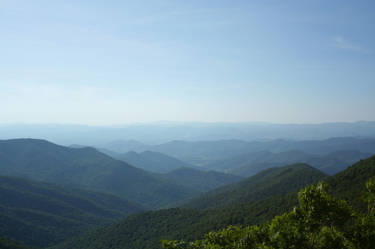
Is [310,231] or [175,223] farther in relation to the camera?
[175,223]

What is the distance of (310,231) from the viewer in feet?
43.2

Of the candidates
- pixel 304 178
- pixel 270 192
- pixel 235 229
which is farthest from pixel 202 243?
pixel 304 178

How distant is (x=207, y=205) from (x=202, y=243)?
132 metres

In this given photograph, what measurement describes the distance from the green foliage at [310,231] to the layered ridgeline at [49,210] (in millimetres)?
119705

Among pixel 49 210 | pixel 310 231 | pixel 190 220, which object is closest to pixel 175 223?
pixel 190 220

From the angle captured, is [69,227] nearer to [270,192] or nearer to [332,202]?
[270,192]

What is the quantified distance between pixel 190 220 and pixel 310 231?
84.0 metres

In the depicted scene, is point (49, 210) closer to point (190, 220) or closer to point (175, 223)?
point (175, 223)

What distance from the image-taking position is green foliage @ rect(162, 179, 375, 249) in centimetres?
1178

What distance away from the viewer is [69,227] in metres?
122

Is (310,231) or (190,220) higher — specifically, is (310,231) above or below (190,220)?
above

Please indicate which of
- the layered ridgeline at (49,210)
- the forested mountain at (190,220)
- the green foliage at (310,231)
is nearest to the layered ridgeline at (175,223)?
the forested mountain at (190,220)

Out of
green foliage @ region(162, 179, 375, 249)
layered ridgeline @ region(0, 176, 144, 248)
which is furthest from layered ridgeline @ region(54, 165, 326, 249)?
green foliage @ region(162, 179, 375, 249)

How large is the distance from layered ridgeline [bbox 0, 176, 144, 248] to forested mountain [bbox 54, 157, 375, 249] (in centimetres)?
2156
